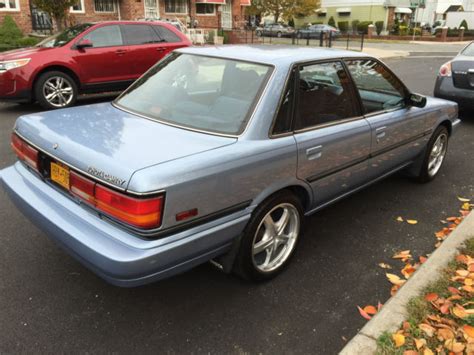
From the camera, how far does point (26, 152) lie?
3.03 meters

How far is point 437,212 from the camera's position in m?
4.37

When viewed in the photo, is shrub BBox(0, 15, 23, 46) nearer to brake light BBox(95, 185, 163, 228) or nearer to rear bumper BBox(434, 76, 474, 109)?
rear bumper BBox(434, 76, 474, 109)

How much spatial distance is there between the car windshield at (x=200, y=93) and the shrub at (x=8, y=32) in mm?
17698

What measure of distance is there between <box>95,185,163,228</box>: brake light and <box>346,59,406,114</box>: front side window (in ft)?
7.23

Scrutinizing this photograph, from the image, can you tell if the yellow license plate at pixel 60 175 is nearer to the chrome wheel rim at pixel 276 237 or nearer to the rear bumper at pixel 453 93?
the chrome wheel rim at pixel 276 237

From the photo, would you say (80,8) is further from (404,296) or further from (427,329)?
(427,329)

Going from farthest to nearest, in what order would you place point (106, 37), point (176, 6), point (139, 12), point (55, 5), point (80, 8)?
1. point (176, 6)
2. point (139, 12)
3. point (80, 8)
4. point (55, 5)
5. point (106, 37)

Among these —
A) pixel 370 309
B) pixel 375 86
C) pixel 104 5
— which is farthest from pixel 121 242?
pixel 104 5

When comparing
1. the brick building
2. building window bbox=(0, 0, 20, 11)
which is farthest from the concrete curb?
building window bbox=(0, 0, 20, 11)

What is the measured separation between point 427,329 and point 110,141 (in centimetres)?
212

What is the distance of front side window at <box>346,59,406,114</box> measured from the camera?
12.4 feet

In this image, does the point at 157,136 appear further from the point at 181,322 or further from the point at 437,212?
the point at 437,212

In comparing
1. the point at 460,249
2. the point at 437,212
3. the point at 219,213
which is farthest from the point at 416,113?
the point at 219,213

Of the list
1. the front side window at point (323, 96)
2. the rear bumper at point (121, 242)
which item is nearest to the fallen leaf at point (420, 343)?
the rear bumper at point (121, 242)
